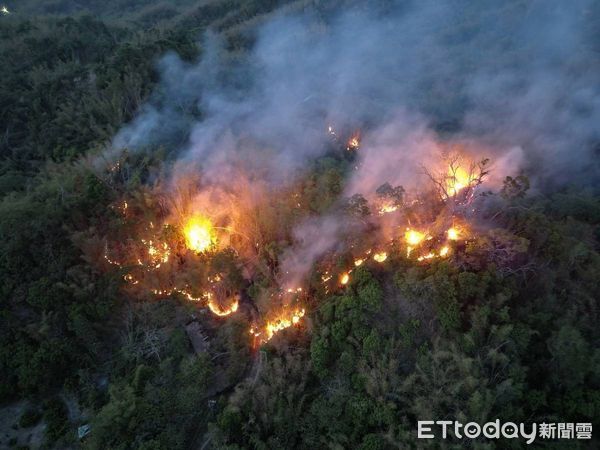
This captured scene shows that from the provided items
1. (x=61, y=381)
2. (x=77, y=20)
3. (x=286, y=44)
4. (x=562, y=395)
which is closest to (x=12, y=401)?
(x=61, y=381)

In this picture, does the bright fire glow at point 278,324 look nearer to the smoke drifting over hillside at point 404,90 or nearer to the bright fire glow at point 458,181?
the smoke drifting over hillside at point 404,90

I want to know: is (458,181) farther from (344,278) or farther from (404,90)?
(404,90)

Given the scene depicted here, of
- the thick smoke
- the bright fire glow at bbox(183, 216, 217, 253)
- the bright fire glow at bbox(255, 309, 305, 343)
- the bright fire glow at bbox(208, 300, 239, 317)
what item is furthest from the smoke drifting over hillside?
the bright fire glow at bbox(255, 309, 305, 343)

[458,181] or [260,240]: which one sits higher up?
[458,181]

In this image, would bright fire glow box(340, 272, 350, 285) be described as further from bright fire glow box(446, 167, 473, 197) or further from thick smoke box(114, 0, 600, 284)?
bright fire glow box(446, 167, 473, 197)

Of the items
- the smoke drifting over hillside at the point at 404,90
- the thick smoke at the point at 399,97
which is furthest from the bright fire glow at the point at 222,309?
the smoke drifting over hillside at the point at 404,90

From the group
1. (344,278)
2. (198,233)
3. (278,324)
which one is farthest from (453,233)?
(198,233)

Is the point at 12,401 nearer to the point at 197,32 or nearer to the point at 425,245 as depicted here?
the point at 425,245
